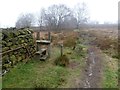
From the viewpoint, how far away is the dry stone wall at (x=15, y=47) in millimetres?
8930

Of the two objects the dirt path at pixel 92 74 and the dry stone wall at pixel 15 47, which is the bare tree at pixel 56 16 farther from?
the dirt path at pixel 92 74

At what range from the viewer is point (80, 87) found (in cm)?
824

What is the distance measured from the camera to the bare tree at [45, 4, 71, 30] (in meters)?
43.2

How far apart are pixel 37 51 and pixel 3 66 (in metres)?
3.69

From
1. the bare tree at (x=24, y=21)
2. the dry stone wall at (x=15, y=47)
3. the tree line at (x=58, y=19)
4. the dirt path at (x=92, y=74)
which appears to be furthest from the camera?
the bare tree at (x=24, y=21)

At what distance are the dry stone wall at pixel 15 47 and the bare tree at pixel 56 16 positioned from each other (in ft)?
99.9

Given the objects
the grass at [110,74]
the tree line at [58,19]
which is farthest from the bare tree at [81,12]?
the grass at [110,74]

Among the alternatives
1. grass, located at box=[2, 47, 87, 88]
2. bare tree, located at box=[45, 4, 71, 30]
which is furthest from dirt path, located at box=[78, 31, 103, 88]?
bare tree, located at box=[45, 4, 71, 30]

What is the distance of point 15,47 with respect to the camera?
32.4ft

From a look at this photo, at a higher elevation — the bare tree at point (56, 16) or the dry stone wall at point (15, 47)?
the bare tree at point (56, 16)

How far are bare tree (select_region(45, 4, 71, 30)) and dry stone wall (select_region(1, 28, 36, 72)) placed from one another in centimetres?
3046

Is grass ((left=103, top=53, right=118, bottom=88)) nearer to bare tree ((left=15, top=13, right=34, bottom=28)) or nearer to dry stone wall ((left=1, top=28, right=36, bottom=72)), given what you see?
dry stone wall ((left=1, top=28, right=36, bottom=72))

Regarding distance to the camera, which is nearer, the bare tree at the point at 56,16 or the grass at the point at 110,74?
the grass at the point at 110,74

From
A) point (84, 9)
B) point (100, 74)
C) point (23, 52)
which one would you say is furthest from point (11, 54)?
point (84, 9)
